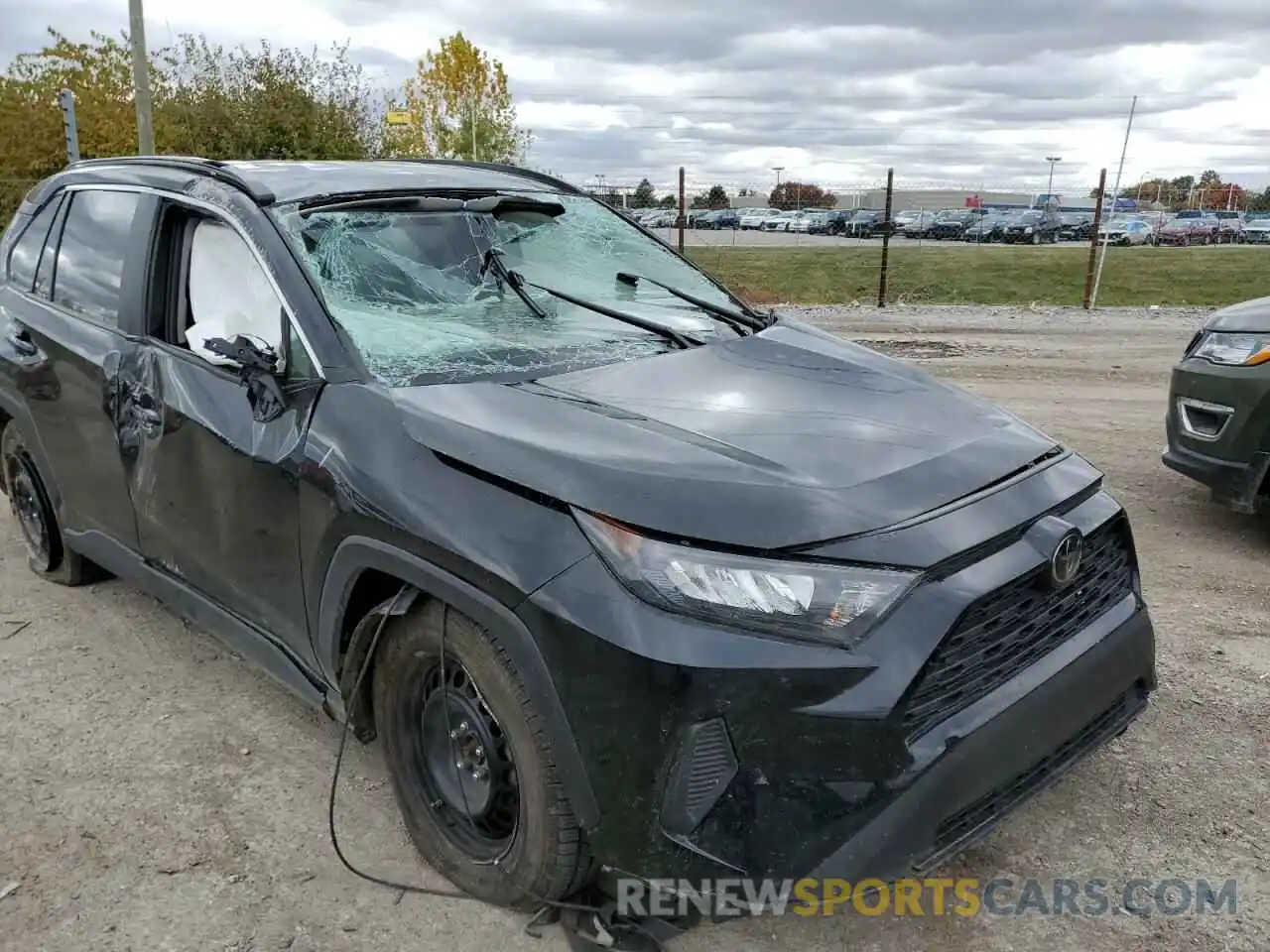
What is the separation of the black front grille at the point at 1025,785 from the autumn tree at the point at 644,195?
86.9ft

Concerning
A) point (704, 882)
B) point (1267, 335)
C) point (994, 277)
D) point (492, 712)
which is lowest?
point (994, 277)

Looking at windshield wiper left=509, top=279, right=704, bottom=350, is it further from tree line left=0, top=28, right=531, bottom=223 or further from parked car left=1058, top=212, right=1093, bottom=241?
parked car left=1058, top=212, right=1093, bottom=241

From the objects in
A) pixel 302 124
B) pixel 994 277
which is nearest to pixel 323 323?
pixel 302 124

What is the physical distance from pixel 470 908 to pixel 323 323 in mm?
1536

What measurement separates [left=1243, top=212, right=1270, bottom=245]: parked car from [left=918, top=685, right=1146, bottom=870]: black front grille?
4555cm

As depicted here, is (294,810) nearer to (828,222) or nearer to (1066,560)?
(1066,560)

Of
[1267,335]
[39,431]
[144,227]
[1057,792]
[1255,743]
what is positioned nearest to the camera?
[1057,792]

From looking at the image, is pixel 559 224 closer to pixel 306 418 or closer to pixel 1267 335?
pixel 306 418

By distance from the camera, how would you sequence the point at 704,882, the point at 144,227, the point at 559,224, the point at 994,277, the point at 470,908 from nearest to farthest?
the point at 704,882 → the point at 470,908 → the point at 144,227 → the point at 559,224 → the point at 994,277

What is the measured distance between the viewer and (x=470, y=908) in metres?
2.51

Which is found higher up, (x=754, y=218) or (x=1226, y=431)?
(x=1226, y=431)

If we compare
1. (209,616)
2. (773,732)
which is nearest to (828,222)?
(209,616)

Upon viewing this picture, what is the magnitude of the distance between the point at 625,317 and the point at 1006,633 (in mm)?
1621

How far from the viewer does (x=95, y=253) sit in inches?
149
